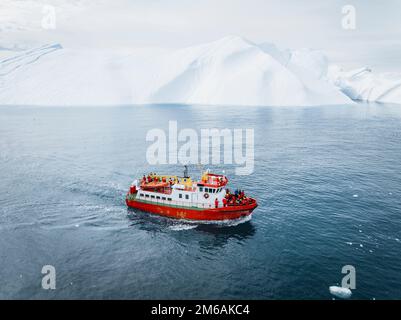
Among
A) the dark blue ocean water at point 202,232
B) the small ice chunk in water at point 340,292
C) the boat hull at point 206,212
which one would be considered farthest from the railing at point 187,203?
the small ice chunk in water at point 340,292

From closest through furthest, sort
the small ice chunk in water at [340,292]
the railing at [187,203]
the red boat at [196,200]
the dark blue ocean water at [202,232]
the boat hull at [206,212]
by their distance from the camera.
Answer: the small ice chunk in water at [340,292] → the dark blue ocean water at [202,232] → the boat hull at [206,212] → the red boat at [196,200] → the railing at [187,203]

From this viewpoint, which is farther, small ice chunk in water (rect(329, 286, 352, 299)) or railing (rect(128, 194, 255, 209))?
railing (rect(128, 194, 255, 209))

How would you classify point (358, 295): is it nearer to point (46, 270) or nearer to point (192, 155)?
point (46, 270)

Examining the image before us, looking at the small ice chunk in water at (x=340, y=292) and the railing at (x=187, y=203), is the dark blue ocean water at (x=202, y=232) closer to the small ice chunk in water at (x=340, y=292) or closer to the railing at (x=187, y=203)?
the small ice chunk in water at (x=340, y=292)

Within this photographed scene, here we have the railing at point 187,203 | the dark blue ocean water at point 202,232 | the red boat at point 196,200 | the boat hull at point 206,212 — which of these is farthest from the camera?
the railing at point 187,203

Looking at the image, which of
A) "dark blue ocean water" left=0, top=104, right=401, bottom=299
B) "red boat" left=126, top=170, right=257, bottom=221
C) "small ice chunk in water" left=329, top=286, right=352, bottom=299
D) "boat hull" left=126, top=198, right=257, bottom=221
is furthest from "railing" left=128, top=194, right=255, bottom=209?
"small ice chunk in water" left=329, top=286, right=352, bottom=299

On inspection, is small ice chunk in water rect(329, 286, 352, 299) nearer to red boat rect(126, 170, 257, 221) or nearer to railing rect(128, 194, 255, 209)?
red boat rect(126, 170, 257, 221)

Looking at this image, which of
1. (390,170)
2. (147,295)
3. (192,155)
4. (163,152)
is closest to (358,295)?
(147,295)
